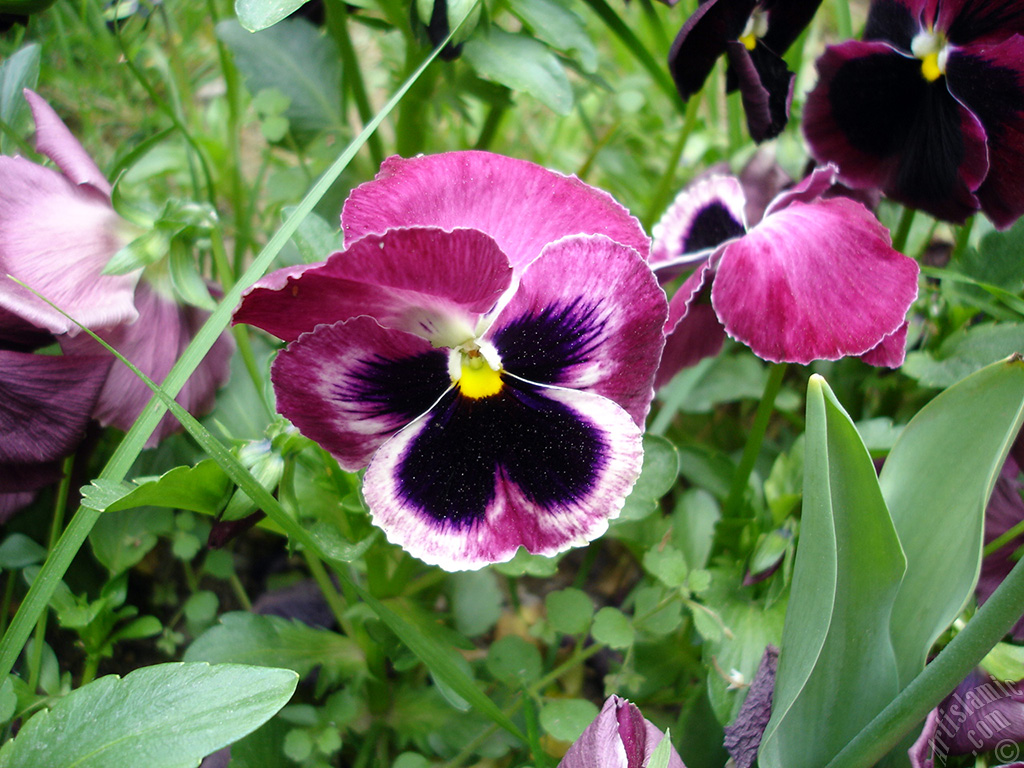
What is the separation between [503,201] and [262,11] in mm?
310

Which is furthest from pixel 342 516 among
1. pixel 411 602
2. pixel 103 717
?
pixel 103 717

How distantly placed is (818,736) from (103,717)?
1.77 feet

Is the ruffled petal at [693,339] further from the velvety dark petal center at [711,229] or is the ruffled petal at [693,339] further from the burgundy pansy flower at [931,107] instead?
the burgundy pansy flower at [931,107]

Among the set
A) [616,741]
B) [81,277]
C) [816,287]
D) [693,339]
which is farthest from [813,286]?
[81,277]

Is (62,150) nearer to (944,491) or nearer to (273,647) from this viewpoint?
(273,647)

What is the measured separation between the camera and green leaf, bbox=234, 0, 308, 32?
68 centimetres

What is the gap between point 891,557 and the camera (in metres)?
0.55

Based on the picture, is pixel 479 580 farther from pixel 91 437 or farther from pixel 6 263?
pixel 6 263

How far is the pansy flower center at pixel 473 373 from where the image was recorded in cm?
59

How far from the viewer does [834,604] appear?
1.86ft

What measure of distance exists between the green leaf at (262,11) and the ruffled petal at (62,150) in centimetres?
21

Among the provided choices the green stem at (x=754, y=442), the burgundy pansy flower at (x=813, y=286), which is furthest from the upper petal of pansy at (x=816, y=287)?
the green stem at (x=754, y=442)

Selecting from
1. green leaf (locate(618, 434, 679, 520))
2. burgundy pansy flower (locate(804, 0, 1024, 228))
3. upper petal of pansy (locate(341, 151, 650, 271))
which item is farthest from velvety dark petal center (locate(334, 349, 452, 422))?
burgundy pansy flower (locate(804, 0, 1024, 228))

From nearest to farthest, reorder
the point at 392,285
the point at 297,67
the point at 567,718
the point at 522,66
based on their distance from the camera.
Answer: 1. the point at 392,285
2. the point at 567,718
3. the point at 522,66
4. the point at 297,67
